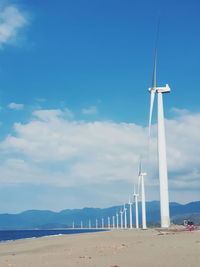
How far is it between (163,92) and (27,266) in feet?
124

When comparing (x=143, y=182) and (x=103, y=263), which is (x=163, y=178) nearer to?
(x=103, y=263)

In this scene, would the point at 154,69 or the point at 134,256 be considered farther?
the point at 154,69

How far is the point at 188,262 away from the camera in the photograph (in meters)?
16.5

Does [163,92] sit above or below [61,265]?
above

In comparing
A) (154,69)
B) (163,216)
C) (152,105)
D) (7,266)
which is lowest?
(7,266)

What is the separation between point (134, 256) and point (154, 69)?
127ft

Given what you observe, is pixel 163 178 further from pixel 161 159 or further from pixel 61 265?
pixel 61 265

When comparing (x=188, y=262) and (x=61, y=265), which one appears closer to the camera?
(x=188, y=262)

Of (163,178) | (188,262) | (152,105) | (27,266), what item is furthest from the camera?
(152,105)

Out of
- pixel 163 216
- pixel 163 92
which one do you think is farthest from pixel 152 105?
pixel 163 216

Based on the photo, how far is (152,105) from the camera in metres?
51.9

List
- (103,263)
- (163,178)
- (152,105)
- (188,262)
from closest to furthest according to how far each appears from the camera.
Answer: (188,262), (103,263), (163,178), (152,105)

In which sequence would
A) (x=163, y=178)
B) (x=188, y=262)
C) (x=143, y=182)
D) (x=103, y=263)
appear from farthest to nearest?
(x=143, y=182)
(x=163, y=178)
(x=103, y=263)
(x=188, y=262)

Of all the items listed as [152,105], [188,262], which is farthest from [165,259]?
[152,105]
